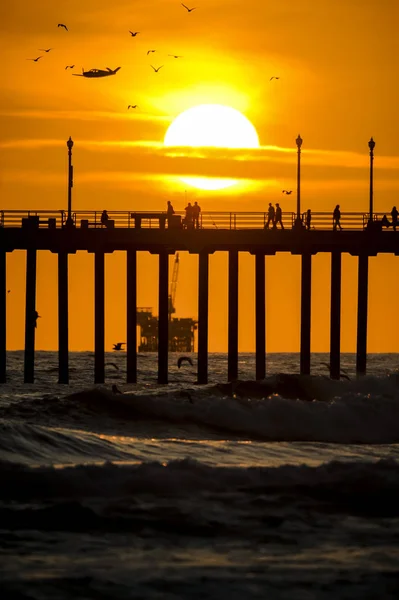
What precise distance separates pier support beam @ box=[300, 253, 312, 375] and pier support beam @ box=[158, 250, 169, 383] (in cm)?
584

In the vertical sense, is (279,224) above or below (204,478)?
above

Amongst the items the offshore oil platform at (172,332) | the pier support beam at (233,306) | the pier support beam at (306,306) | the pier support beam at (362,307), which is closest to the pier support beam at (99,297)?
the pier support beam at (233,306)

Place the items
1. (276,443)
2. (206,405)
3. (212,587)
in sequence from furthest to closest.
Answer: (206,405)
(276,443)
(212,587)

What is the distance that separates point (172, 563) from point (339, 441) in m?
21.0

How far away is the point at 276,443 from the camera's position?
137 feet

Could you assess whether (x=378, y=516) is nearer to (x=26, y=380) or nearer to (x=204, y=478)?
(x=204, y=478)

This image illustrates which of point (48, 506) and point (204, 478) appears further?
point (204, 478)

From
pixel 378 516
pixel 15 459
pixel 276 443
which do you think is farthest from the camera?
pixel 276 443

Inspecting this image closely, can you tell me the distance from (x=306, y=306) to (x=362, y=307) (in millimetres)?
2508

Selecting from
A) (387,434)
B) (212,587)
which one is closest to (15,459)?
(212,587)

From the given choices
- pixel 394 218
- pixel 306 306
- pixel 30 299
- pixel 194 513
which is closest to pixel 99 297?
pixel 30 299

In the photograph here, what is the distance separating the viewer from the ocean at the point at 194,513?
80.0ft

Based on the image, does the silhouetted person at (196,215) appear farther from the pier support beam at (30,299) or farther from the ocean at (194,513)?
the ocean at (194,513)

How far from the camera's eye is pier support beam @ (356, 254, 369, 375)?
2628 inches
